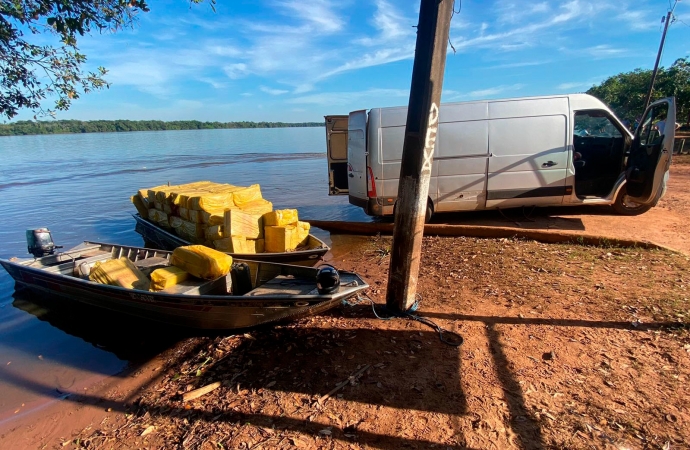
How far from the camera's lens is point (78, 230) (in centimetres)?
1253

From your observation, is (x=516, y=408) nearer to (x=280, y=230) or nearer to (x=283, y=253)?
(x=283, y=253)

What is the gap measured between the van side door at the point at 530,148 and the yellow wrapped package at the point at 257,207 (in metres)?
4.96

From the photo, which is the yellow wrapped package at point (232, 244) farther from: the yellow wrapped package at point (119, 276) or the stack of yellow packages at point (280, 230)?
the yellow wrapped package at point (119, 276)

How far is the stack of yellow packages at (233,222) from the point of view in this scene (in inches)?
263

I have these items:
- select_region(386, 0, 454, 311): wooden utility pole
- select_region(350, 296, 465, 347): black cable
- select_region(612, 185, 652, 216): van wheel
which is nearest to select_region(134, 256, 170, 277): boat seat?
select_region(350, 296, 465, 347): black cable

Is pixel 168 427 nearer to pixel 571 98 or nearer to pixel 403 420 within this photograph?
pixel 403 420

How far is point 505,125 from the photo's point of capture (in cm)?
757

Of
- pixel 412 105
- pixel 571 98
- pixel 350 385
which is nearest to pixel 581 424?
pixel 350 385

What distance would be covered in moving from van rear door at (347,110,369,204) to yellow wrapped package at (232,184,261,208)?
7.62ft

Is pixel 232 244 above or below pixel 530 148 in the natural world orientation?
below

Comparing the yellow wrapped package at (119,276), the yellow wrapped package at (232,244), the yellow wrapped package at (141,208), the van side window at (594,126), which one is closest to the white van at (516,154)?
the van side window at (594,126)

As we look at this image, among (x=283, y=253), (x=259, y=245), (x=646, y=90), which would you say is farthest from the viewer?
(x=646, y=90)

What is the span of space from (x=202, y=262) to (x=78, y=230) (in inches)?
424

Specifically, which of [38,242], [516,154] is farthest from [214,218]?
[516,154]
